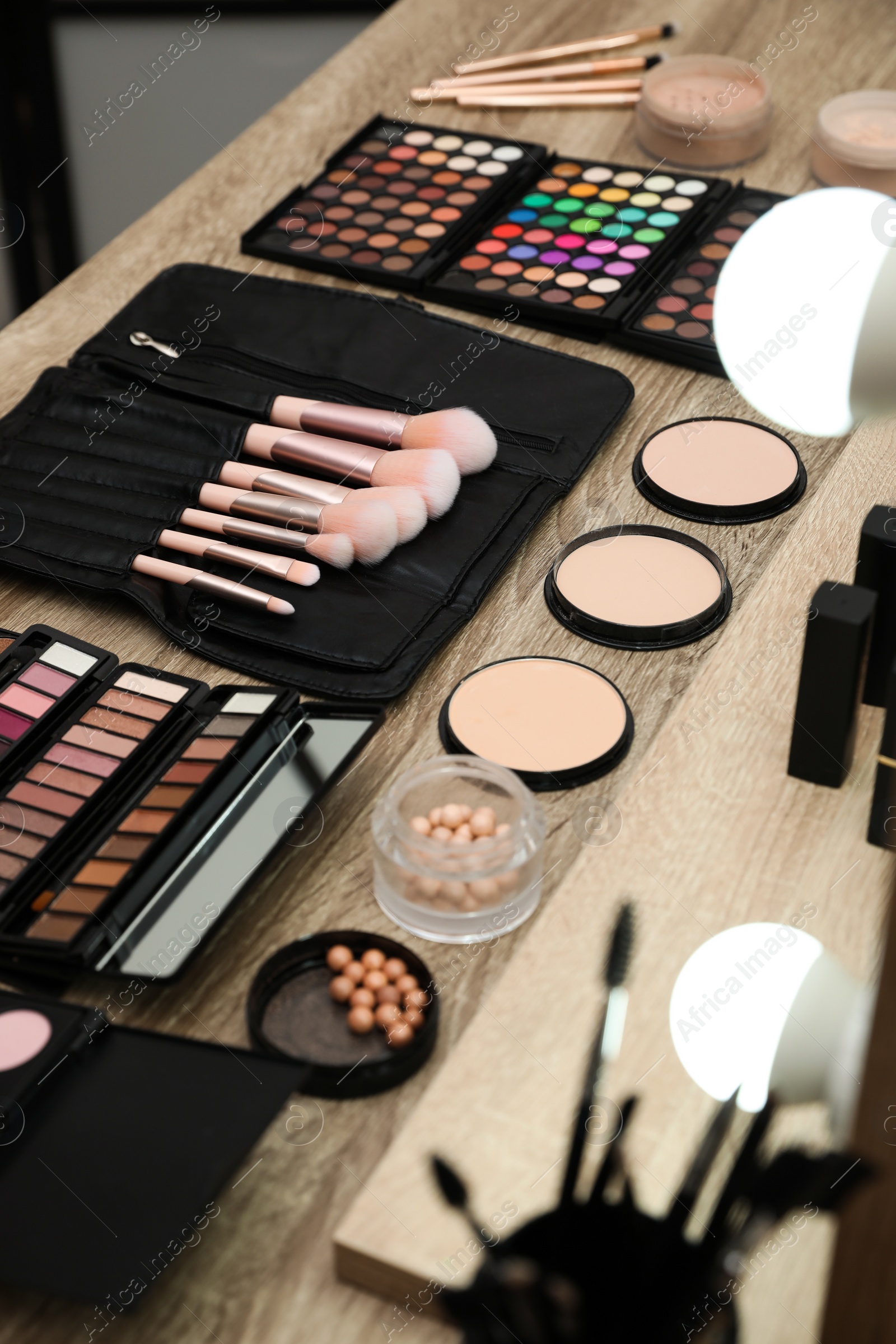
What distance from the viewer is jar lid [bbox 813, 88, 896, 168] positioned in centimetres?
147

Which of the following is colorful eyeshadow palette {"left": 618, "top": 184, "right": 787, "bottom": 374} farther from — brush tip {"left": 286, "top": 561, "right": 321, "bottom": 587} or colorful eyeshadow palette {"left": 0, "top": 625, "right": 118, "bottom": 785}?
colorful eyeshadow palette {"left": 0, "top": 625, "right": 118, "bottom": 785}

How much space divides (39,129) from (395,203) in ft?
3.27

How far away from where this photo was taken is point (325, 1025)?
0.80m

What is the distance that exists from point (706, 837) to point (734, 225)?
856 millimetres

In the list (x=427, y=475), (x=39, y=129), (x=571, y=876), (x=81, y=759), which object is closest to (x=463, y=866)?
(x=571, y=876)

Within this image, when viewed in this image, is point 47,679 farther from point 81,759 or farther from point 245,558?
point 245,558

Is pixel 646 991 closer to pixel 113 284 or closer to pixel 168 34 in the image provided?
pixel 113 284

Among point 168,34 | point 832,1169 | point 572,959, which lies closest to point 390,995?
point 572,959

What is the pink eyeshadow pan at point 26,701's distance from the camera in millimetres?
948

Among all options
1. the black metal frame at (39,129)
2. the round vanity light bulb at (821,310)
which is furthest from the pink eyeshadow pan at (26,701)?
the black metal frame at (39,129)

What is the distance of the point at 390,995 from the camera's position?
2.62 feet

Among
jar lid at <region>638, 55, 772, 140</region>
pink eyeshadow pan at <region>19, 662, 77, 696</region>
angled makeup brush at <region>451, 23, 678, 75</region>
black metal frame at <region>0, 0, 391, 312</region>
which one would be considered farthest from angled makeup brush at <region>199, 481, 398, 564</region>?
black metal frame at <region>0, 0, 391, 312</region>

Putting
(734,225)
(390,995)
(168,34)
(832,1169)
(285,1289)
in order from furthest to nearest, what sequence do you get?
1. (168,34)
2. (734,225)
3. (390,995)
4. (285,1289)
5. (832,1169)

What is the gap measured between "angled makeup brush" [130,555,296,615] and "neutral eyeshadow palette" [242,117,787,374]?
0.50 meters
